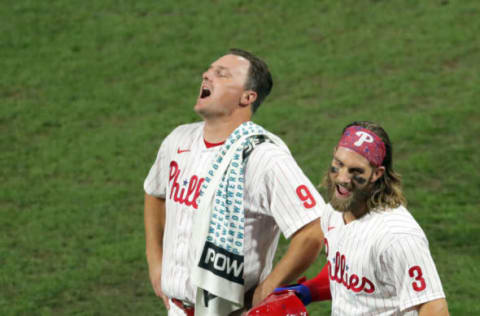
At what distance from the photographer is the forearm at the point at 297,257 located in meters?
3.76

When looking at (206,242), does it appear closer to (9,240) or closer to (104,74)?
(9,240)

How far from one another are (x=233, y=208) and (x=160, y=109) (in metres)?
8.35

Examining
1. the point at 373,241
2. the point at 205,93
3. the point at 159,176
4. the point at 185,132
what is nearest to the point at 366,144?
the point at 373,241

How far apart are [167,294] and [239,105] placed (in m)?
1.02

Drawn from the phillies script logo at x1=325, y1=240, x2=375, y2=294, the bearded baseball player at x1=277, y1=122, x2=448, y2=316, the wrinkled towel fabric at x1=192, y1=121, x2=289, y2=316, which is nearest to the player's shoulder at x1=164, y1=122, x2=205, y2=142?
the wrinkled towel fabric at x1=192, y1=121, x2=289, y2=316

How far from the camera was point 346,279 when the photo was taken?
3.44 metres

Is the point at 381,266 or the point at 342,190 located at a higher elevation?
the point at 342,190

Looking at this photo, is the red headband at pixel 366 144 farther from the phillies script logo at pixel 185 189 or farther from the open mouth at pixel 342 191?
the phillies script logo at pixel 185 189

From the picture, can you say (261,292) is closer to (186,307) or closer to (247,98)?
(186,307)

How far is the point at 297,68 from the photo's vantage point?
1284 centimetres

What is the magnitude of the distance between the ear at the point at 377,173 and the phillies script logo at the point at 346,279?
0.36 meters

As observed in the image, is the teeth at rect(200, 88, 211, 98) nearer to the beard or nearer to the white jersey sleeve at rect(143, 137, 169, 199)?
the white jersey sleeve at rect(143, 137, 169, 199)

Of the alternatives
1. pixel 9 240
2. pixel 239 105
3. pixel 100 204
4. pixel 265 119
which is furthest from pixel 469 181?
pixel 239 105

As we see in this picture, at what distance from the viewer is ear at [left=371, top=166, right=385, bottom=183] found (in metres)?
3.42
